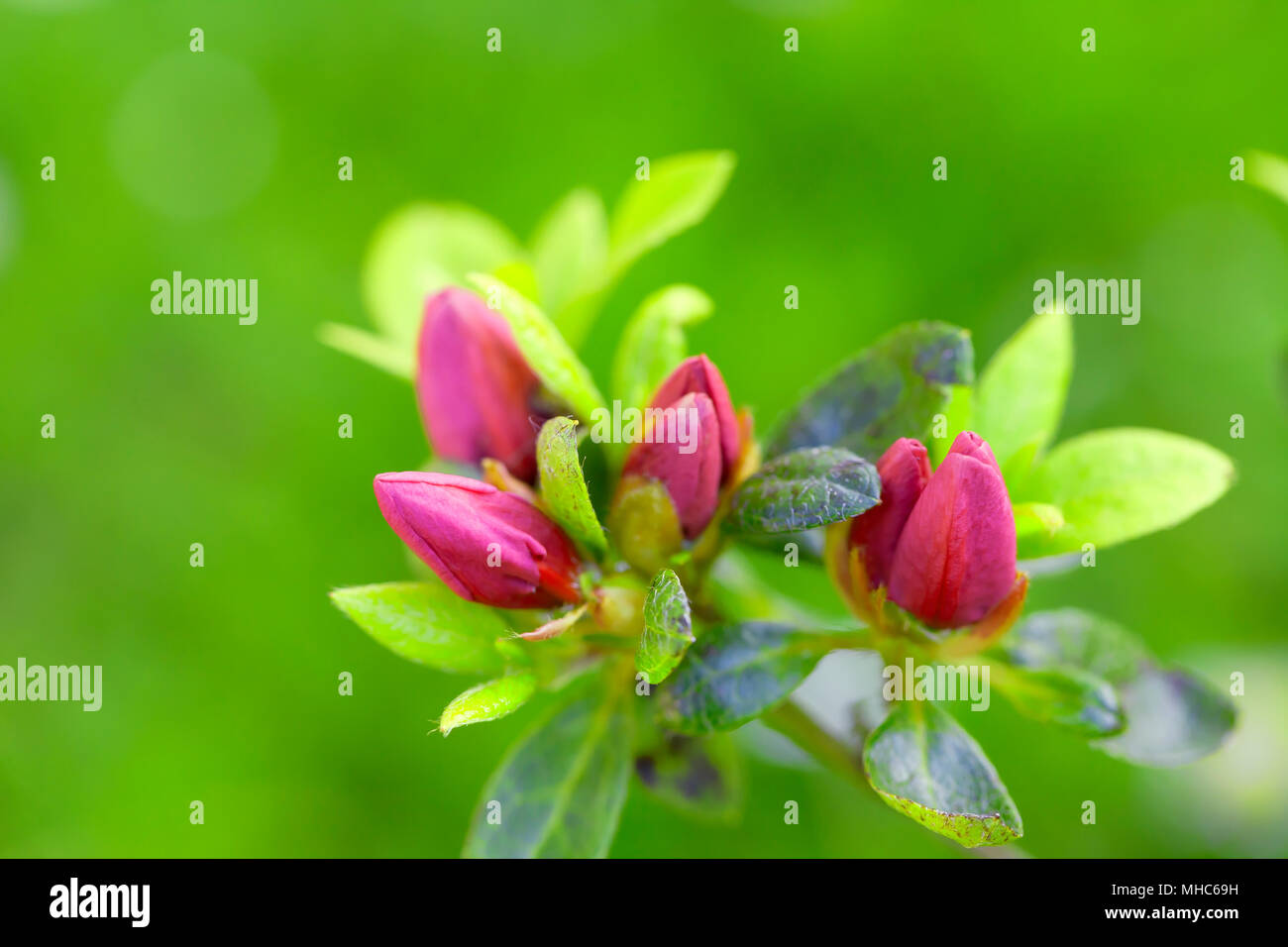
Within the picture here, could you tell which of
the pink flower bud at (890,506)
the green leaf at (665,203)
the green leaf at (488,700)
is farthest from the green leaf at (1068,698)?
the green leaf at (665,203)

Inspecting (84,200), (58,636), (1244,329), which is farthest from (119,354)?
(1244,329)

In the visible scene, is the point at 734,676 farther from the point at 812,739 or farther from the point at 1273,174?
the point at 1273,174

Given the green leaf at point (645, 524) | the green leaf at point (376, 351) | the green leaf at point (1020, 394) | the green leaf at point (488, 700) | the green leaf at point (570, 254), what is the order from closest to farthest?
the green leaf at point (488, 700) → the green leaf at point (645, 524) → the green leaf at point (1020, 394) → the green leaf at point (376, 351) → the green leaf at point (570, 254)

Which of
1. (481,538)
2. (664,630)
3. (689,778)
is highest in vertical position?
(481,538)

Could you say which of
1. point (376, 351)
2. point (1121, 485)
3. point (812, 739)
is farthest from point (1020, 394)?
point (376, 351)

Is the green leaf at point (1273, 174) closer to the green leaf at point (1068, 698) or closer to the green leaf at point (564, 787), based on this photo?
the green leaf at point (1068, 698)

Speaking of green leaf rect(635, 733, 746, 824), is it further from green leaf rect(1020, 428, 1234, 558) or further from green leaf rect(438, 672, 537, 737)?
green leaf rect(1020, 428, 1234, 558)
